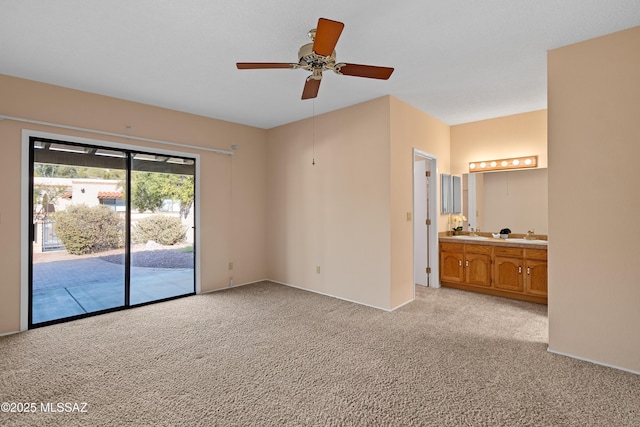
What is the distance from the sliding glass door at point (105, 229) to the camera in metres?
3.65

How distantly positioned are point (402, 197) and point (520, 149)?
2058mm

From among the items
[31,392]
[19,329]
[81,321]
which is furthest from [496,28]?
[19,329]

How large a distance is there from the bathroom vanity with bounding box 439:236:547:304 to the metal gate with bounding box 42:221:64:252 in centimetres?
516

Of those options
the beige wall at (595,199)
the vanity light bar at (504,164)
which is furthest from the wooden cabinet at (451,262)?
the beige wall at (595,199)

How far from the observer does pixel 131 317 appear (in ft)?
12.5

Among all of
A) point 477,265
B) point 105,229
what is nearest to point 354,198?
point 477,265

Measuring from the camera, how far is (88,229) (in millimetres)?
3949

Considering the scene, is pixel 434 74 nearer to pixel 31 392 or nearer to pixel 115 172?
pixel 115 172

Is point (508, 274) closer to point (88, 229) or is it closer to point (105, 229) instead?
point (105, 229)

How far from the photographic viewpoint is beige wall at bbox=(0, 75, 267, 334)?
3348mm

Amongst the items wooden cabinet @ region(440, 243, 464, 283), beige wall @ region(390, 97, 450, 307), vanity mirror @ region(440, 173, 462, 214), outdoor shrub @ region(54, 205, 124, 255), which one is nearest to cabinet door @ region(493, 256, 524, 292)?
wooden cabinet @ region(440, 243, 464, 283)

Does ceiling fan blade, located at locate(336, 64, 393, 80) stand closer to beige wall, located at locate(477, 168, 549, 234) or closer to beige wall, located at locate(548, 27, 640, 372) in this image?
beige wall, located at locate(548, 27, 640, 372)

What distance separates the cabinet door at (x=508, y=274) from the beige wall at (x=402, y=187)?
4.08 feet

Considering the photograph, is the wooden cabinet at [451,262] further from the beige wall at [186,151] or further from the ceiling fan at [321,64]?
the ceiling fan at [321,64]
